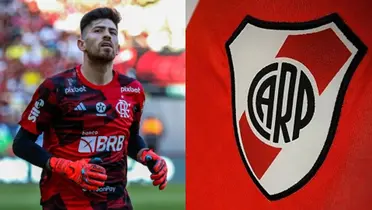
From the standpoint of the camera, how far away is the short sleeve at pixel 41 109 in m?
3.92

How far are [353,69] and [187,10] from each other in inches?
24.7

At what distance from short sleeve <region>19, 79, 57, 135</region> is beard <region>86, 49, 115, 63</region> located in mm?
223

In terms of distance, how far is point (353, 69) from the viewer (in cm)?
252

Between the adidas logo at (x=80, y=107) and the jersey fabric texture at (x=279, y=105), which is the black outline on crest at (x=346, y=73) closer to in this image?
the jersey fabric texture at (x=279, y=105)

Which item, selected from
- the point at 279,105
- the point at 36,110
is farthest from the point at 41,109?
the point at 279,105

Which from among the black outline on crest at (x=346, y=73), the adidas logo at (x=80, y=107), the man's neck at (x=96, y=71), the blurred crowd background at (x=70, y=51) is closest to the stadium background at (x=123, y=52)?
the blurred crowd background at (x=70, y=51)

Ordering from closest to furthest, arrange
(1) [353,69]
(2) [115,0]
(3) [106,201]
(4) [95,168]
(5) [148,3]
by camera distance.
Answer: (1) [353,69], (4) [95,168], (3) [106,201], (2) [115,0], (5) [148,3]

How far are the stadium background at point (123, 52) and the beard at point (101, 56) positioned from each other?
12.1 meters

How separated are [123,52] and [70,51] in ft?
3.54

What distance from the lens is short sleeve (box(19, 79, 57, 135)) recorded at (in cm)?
392

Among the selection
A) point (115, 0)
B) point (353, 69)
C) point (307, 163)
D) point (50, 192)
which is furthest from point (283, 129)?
point (115, 0)

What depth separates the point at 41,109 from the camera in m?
3.91

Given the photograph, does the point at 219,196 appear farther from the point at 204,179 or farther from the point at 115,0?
the point at 115,0

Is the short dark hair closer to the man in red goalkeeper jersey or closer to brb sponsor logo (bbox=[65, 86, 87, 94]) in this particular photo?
the man in red goalkeeper jersey
